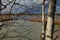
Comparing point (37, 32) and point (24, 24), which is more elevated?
point (24, 24)

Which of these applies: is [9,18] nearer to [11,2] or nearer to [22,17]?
[11,2]

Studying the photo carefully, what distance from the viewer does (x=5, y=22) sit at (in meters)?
3.11

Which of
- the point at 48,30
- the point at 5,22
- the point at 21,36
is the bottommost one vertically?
the point at 21,36

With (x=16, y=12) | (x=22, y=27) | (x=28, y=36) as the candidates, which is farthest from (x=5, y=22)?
(x=28, y=36)

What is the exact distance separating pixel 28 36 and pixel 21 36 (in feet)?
0.55

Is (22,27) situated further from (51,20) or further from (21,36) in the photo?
(51,20)

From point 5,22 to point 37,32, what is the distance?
1587 millimetres

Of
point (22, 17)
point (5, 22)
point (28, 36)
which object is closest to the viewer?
point (5, 22)

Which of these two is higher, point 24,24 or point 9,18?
point 9,18

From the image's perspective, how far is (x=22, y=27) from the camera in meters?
4.00

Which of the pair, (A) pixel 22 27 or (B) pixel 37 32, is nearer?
(A) pixel 22 27

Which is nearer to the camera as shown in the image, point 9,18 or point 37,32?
point 9,18

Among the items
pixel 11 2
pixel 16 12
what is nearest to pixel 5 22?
pixel 16 12

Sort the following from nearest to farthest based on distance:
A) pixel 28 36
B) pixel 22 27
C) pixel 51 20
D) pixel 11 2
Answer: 1. pixel 51 20
2. pixel 11 2
3. pixel 22 27
4. pixel 28 36
